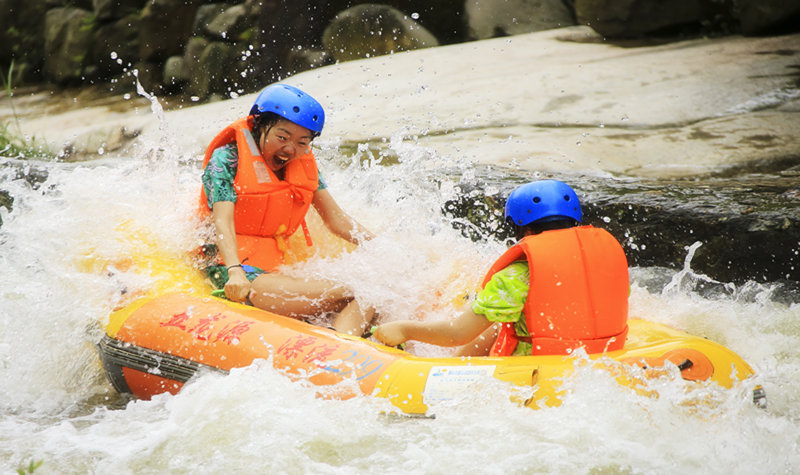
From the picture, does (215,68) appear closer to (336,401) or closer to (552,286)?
(336,401)

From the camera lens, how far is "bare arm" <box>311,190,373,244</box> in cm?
436

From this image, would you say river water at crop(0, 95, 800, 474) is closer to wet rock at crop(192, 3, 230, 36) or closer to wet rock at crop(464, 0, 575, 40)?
wet rock at crop(464, 0, 575, 40)

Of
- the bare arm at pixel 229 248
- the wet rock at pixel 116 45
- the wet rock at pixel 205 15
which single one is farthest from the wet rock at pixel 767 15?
the wet rock at pixel 116 45

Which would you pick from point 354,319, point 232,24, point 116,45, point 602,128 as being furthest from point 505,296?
point 116,45

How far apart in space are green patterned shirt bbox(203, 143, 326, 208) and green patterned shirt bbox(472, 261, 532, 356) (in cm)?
154

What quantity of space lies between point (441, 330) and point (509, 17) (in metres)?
8.94

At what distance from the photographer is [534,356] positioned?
298cm

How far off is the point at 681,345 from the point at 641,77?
642 centimetres

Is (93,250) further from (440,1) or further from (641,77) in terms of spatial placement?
(440,1)

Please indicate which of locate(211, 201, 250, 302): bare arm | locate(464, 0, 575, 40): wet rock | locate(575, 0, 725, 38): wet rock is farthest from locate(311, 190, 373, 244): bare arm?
locate(464, 0, 575, 40): wet rock

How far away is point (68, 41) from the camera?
1322 centimetres

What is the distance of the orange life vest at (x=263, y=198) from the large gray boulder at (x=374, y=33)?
7.07 metres

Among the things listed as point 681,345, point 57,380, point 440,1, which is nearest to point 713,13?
point 440,1

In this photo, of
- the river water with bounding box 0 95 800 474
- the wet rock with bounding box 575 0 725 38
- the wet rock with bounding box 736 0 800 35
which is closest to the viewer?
the river water with bounding box 0 95 800 474
